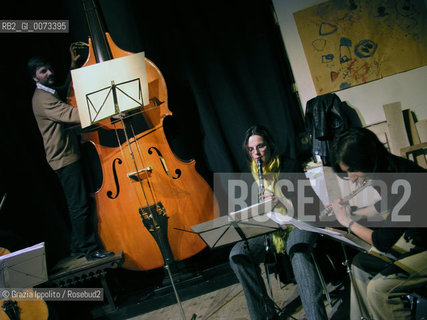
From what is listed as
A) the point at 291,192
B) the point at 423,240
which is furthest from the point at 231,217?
the point at 423,240

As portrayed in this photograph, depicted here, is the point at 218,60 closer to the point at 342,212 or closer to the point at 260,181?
the point at 260,181

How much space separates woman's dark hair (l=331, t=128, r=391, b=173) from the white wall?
157 cm

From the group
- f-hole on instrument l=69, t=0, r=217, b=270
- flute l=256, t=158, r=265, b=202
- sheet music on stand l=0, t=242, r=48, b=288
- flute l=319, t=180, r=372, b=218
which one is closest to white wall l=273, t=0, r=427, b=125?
flute l=256, t=158, r=265, b=202

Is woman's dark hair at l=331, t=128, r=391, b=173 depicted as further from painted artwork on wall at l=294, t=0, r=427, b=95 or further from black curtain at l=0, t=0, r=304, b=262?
painted artwork on wall at l=294, t=0, r=427, b=95

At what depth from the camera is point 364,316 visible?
1.66 metres

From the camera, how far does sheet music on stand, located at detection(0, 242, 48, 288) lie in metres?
1.99

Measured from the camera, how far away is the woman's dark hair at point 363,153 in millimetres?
1458

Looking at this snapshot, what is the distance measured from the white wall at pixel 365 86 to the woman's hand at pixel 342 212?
5.31ft

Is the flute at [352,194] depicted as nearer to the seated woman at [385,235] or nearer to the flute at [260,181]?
the seated woman at [385,235]

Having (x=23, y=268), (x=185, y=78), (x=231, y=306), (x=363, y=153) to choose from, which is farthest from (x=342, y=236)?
(x=185, y=78)

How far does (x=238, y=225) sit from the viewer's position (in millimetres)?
1717

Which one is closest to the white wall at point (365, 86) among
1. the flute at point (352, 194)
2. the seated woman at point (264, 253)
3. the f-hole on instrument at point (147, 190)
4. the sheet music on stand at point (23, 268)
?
the seated woman at point (264, 253)

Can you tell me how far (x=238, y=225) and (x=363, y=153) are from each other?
2.33 feet

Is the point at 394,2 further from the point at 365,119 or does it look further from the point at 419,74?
the point at 365,119
